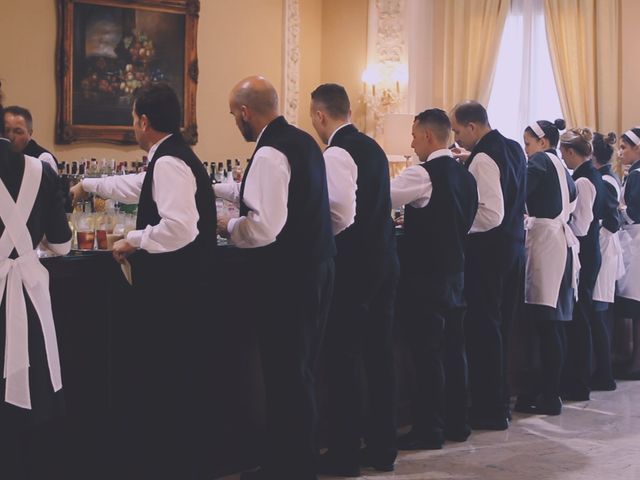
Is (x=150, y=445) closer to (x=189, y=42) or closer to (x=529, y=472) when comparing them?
(x=529, y=472)

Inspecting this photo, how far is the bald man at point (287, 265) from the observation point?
376 centimetres

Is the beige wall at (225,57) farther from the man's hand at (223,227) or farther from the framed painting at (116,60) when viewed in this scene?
the man's hand at (223,227)

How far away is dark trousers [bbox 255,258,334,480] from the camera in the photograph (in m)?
3.83

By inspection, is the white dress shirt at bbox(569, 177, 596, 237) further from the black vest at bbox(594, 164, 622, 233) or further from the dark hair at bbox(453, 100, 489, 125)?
the dark hair at bbox(453, 100, 489, 125)

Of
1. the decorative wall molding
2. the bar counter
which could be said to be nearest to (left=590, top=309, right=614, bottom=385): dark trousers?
the bar counter

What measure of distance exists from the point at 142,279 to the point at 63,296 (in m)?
0.34

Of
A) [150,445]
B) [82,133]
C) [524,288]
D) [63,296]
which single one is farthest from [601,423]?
[82,133]

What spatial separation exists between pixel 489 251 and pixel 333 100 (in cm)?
142

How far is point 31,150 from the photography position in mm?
5867

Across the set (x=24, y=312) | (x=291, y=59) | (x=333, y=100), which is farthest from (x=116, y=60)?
(x=24, y=312)

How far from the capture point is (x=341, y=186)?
13.4ft

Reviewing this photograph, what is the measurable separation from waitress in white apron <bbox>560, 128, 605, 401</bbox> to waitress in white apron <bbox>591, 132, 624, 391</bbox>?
0.41 feet

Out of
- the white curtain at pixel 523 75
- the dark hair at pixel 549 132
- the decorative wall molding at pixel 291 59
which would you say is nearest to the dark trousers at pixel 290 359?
the dark hair at pixel 549 132

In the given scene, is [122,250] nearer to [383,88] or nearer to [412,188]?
[412,188]
